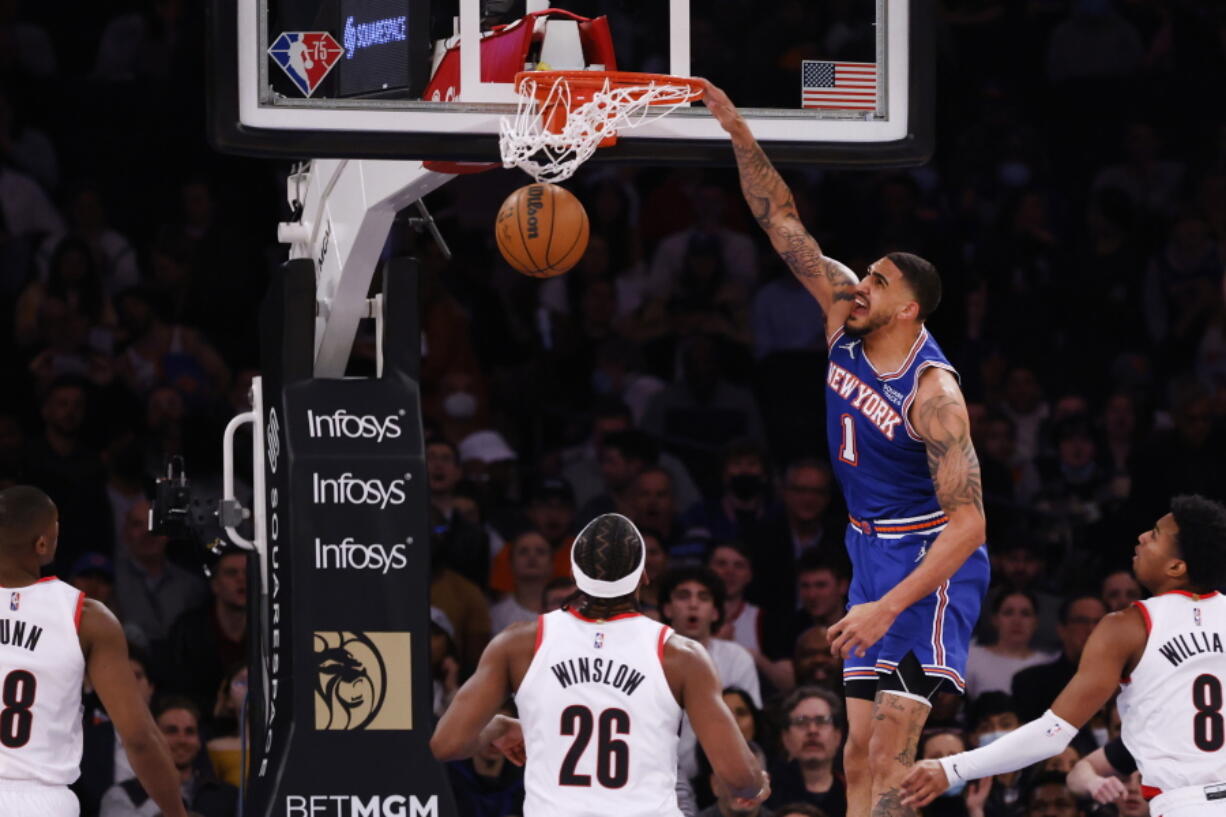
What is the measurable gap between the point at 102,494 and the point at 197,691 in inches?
54.4

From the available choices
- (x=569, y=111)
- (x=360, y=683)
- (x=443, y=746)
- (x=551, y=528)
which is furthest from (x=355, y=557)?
(x=551, y=528)

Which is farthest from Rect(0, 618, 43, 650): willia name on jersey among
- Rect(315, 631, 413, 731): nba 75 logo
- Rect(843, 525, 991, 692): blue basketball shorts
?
Rect(843, 525, 991, 692): blue basketball shorts

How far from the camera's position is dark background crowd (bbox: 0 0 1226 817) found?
399 inches

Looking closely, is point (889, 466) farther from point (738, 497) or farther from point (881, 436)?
point (738, 497)

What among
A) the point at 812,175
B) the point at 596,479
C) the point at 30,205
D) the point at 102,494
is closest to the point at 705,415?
the point at 596,479

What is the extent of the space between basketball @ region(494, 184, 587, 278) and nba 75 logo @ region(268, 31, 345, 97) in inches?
31.4

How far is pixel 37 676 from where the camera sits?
697 centimetres

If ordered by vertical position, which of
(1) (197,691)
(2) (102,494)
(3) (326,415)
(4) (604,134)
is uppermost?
(4) (604,134)

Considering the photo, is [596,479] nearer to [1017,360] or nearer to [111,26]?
[1017,360]

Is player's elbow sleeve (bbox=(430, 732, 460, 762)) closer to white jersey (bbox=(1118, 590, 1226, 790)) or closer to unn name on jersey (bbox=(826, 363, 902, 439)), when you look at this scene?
unn name on jersey (bbox=(826, 363, 902, 439))

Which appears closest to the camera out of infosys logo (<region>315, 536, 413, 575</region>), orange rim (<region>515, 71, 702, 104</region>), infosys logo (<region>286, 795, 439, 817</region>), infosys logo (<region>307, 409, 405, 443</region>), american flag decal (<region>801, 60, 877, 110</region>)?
orange rim (<region>515, 71, 702, 104</region>)

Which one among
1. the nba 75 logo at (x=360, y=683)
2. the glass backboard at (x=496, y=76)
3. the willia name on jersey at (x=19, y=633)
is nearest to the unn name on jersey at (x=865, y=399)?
the glass backboard at (x=496, y=76)

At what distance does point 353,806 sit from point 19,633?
159 cm

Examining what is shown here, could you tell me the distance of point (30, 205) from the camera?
1284cm
